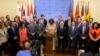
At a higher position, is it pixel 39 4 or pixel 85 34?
pixel 39 4

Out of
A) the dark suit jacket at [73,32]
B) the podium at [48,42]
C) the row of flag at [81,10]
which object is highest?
the row of flag at [81,10]

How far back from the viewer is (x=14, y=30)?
33.2ft

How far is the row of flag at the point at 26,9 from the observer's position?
1175 cm

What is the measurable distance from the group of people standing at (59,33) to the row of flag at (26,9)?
1.13 meters

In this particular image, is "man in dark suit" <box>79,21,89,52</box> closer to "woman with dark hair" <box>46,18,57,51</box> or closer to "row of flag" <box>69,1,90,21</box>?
"woman with dark hair" <box>46,18,57,51</box>

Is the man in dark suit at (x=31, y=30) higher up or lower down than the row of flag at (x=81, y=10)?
lower down

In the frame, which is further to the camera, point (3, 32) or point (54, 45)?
point (54, 45)

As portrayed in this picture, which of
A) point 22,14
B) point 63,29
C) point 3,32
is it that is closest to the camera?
point 3,32

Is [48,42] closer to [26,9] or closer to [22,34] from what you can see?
[22,34]

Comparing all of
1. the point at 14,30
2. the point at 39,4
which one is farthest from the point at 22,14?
the point at 14,30

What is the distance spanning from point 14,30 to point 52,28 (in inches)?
57.6

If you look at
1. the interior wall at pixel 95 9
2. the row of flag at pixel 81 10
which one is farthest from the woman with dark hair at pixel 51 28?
the interior wall at pixel 95 9

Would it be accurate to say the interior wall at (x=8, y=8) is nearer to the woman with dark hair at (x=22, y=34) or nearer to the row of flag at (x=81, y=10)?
the woman with dark hair at (x=22, y=34)

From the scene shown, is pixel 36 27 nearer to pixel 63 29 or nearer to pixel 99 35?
pixel 63 29
